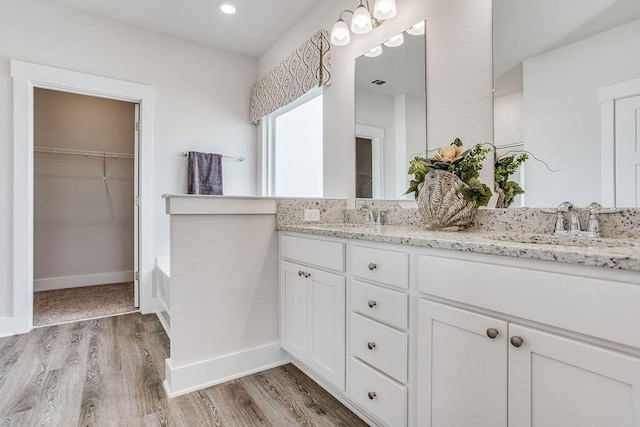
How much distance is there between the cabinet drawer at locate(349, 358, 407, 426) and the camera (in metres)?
1.26

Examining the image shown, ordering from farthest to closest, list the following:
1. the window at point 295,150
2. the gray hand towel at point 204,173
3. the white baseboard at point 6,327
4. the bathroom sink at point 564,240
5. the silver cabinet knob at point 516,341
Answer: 1. the gray hand towel at point 204,173
2. the window at point 295,150
3. the white baseboard at point 6,327
4. the bathroom sink at point 564,240
5. the silver cabinet knob at point 516,341

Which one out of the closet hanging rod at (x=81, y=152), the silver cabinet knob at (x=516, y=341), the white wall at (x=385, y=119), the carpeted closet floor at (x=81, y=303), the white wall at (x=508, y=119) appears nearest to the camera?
the silver cabinet knob at (x=516, y=341)

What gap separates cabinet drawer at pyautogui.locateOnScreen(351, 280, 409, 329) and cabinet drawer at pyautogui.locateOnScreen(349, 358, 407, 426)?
0.24 meters

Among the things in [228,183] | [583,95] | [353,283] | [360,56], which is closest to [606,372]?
[353,283]

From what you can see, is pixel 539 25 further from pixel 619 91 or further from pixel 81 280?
pixel 81 280

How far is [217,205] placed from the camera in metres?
1.85

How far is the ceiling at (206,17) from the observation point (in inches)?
106

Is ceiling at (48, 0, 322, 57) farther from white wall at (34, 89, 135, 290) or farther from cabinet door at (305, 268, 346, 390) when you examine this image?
cabinet door at (305, 268, 346, 390)

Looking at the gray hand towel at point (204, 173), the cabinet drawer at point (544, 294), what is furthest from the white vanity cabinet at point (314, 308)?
the gray hand towel at point (204, 173)

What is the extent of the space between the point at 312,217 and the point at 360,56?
114 centimetres

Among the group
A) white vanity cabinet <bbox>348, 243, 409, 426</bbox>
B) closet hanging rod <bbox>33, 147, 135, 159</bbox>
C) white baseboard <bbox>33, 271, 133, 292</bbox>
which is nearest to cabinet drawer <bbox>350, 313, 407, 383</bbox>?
white vanity cabinet <bbox>348, 243, 409, 426</bbox>

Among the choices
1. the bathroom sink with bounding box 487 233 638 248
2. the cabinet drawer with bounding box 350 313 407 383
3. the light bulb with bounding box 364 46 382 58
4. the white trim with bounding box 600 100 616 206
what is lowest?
the cabinet drawer with bounding box 350 313 407 383

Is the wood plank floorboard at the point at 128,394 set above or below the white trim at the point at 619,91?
below

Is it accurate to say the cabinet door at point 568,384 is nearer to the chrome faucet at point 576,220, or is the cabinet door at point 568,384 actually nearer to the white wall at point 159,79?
the chrome faucet at point 576,220
